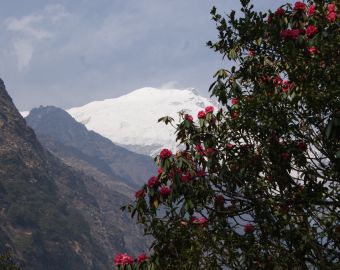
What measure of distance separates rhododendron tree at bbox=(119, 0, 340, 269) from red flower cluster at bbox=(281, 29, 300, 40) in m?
0.02

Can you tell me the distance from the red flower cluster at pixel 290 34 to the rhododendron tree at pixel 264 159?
0.02 meters

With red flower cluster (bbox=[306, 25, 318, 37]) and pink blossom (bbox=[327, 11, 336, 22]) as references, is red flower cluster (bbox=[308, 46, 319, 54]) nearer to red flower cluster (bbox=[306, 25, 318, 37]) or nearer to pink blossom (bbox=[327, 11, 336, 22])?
red flower cluster (bbox=[306, 25, 318, 37])

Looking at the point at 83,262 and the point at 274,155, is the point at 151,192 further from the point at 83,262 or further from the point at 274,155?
the point at 83,262

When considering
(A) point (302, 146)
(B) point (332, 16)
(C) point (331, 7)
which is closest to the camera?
(B) point (332, 16)

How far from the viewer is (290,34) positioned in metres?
9.52

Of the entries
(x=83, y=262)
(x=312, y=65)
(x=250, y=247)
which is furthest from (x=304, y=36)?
(x=83, y=262)

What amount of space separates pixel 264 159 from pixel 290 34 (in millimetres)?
2346

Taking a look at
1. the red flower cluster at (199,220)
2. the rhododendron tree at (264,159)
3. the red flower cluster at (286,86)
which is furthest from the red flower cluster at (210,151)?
the red flower cluster at (286,86)

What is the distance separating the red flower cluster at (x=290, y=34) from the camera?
30.9 feet

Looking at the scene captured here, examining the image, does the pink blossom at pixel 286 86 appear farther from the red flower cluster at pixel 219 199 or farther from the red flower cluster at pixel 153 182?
the red flower cluster at pixel 153 182

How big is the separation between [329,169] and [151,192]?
10.9 feet

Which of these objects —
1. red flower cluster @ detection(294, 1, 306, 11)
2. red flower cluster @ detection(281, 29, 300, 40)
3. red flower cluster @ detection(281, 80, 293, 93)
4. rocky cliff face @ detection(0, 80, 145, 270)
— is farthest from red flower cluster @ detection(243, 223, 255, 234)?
rocky cliff face @ detection(0, 80, 145, 270)

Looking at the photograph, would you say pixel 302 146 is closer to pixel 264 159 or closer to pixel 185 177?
pixel 264 159

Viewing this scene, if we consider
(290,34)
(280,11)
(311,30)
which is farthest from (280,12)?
(311,30)
